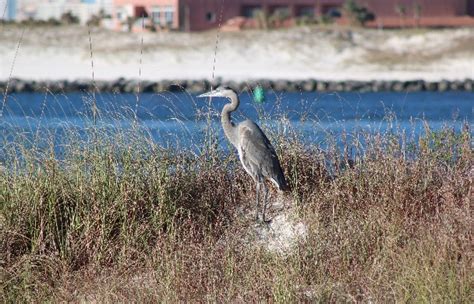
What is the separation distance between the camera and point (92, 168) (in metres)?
8.03

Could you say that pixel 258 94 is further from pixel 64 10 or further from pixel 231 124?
pixel 64 10

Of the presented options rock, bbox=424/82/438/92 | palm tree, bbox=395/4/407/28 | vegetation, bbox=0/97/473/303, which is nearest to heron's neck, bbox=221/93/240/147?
vegetation, bbox=0/97/473/303

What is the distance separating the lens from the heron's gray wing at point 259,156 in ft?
26.6

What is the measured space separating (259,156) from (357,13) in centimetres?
4441

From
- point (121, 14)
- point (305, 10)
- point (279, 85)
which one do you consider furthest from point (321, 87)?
point (121, 14)

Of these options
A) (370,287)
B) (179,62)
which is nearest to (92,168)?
(370,287)

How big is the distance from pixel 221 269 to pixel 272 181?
5.12 ft

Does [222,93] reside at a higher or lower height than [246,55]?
higher

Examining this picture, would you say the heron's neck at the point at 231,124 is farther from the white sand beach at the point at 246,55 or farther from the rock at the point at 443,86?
the white sand beach at the point at 246,55

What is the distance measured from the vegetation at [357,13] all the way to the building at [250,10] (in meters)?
0.67

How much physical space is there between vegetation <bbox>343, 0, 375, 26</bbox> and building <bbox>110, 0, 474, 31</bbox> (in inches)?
26.3

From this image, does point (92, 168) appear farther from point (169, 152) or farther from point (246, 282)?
point (246, 282)

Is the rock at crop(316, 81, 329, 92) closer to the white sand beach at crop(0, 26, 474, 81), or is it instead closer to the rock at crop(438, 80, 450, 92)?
the white sand beach at crop(0, 26, 474, 81)

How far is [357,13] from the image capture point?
5159cm
